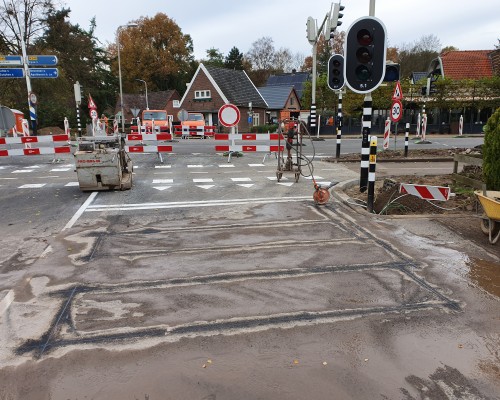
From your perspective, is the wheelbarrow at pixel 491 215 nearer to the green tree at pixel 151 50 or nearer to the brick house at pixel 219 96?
the brick house at pixel 219 96

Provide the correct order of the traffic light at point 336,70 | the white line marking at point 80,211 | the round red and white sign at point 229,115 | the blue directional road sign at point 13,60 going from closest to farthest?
the white line marking at point 80,211 → the traffic light at point 336,70 → the round red and white sign at point 229,115 → the blue directional road sign at point 13,60

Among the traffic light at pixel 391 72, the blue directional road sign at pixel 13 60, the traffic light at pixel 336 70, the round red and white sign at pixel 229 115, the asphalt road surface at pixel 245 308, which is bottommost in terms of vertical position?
the asphalt road surface at pixel 245 308

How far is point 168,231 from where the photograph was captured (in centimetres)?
675

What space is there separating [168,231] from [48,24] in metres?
42.5

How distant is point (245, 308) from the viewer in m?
4.03

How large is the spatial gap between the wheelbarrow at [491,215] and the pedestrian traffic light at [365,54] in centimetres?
283

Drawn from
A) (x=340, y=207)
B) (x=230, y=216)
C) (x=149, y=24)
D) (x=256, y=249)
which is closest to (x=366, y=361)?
(x=256, y=249)

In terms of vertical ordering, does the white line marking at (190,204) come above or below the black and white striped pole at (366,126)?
below

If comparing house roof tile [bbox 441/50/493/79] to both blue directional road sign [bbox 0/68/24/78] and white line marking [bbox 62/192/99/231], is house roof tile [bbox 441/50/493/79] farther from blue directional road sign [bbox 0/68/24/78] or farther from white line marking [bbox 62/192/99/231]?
white line marking [bbox 62/192/99/231]

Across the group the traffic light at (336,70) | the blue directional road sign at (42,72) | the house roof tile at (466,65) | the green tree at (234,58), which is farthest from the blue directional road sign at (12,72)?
the green tree at (234,58)

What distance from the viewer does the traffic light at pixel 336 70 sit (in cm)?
1421

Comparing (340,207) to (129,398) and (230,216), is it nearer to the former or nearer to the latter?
(230,216)

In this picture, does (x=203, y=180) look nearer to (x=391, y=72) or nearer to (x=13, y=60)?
(x=391, y=72)

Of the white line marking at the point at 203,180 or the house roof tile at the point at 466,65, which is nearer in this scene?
the white line marking at the point at 203,180
